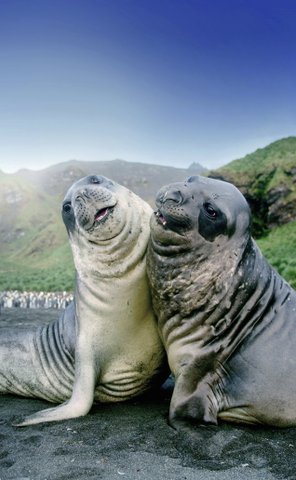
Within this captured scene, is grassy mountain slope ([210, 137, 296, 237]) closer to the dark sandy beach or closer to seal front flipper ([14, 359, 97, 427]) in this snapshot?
seal front flipper ([14, 359, 97, 427])

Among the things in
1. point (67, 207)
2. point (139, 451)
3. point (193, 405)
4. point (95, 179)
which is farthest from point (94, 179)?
point (139, 451)

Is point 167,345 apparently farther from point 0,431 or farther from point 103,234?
point 0,431

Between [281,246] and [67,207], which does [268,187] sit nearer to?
[281,246]

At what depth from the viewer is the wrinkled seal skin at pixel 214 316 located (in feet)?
11.1

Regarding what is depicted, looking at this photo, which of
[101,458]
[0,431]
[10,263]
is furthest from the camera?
[10,263]

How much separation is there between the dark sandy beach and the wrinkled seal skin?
159 mm

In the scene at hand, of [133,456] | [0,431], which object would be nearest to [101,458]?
[133,456]

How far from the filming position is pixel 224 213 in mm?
3480

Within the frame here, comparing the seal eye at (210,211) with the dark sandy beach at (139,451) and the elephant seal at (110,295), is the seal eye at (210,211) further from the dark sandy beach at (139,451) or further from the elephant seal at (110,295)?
the dark sandy beach at (139,451)

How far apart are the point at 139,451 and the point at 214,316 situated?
978 mm

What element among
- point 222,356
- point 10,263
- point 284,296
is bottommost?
point 10,263

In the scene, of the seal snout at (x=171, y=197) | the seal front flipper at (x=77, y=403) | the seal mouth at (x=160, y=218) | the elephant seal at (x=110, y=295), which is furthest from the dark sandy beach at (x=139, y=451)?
the seal snout at (x=171, y=197)

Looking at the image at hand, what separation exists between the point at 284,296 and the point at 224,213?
78cm

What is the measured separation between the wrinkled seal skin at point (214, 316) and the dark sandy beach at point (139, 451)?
16cm
